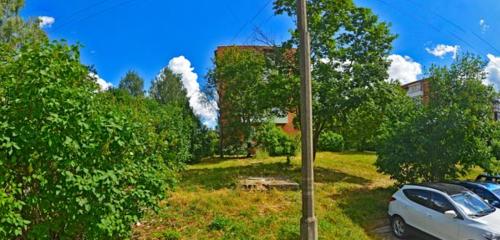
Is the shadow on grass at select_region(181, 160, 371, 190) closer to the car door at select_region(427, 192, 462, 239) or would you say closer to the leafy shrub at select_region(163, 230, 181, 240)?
the leafy shrub at select_region(163, 230, 181, 240)

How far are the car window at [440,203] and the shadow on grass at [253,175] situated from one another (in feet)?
22.2

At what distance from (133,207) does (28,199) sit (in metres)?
1.47

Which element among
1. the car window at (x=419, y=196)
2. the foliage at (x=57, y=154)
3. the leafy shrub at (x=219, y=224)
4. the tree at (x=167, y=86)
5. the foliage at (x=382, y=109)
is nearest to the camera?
the foliage at (x=57, y=154)

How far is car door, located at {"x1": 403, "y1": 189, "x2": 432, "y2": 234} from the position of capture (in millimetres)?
9891

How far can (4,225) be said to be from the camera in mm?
4672

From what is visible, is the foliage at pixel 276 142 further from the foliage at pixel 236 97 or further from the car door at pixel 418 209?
the car door at pixel 418 209

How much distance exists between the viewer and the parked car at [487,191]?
35.7ft

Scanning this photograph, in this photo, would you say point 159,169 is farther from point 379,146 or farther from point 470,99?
point 470,99

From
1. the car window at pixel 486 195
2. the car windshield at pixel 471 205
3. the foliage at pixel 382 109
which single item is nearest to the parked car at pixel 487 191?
the car window at pixel 486 195

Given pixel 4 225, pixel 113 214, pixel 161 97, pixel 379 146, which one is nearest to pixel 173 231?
pixel 113 214

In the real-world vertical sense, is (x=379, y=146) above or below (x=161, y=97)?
below

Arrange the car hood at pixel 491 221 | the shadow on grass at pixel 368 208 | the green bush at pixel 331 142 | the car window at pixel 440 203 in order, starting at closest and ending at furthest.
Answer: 1. the car hood at pixel 491 221
2. the car window at pixel 440 203
3. the shadow on grass at pixel 368 208
4. the green bush at pixel 331 142

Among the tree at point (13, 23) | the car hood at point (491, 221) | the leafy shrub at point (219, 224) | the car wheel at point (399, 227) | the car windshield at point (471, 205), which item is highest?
the tree at point (13, 23)

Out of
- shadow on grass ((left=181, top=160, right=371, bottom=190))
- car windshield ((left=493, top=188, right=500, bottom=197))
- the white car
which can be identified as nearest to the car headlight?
the white car
